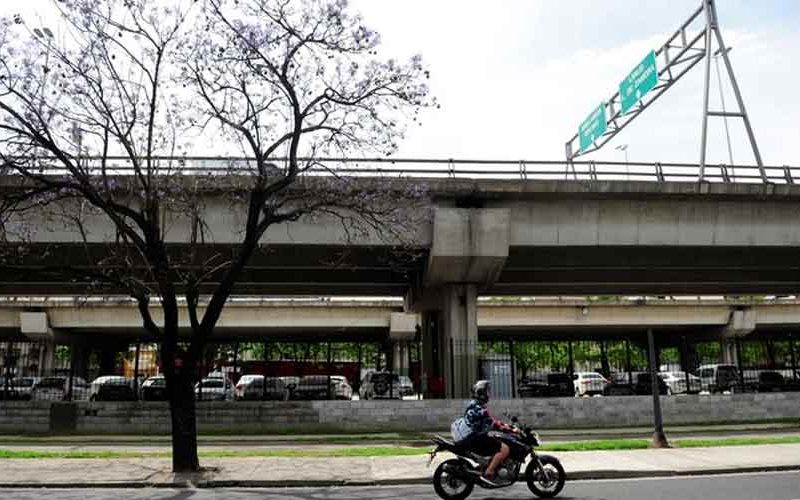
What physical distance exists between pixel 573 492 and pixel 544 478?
3.07ft

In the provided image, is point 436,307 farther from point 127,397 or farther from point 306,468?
point 306,468

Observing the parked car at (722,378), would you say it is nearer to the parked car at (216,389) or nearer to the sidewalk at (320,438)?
the sidewalk at (320,438)

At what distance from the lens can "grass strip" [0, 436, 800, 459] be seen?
1551cm

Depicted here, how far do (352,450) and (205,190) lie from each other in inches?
368

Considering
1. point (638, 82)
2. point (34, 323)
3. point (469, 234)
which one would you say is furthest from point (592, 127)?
point (34, 323)

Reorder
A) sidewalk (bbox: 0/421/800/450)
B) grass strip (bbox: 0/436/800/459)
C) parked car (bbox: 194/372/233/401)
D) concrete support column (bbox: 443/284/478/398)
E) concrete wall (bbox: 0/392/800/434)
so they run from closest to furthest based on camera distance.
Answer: grass strip (bbox: 0/436/800/459) → sidewalk (bbox: 0/421/800/450) → concrete wall (bbox: 0/392/800/434) → concrete support column (bbox: 443/284/478/398) → parked car (bbox: 194/372/233/401)

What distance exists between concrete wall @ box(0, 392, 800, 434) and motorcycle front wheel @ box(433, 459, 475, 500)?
11.9 metres

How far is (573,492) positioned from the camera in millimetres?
10867

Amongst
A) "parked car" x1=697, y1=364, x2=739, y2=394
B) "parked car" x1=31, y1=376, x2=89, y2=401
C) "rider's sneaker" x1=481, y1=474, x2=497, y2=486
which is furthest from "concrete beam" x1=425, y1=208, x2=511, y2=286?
"parked car" x1=697, y1=364, x2=739, y2=394

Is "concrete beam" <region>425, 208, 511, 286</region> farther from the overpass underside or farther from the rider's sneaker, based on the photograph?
the rider's sneaker

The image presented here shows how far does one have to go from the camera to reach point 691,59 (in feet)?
80.2

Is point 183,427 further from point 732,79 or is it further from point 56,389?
point 56,389

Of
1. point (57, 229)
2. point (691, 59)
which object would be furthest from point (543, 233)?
point (57, 229)

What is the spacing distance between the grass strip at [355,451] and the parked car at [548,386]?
19658 millimetres
